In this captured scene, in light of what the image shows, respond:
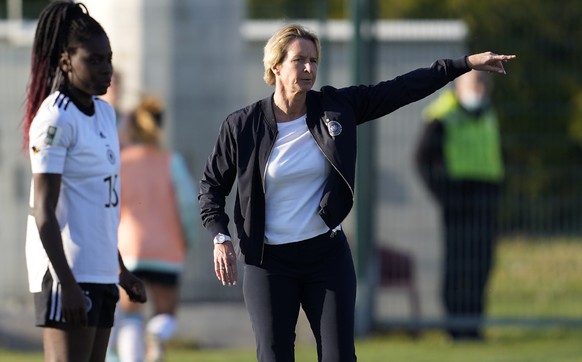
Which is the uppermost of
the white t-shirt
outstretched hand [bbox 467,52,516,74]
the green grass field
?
outstretched hand [bbox 467,52,516,74]

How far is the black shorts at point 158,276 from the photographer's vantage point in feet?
28.8

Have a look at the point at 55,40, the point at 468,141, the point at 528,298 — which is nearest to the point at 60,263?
the point at 55,40

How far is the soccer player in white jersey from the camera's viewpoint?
5281mm

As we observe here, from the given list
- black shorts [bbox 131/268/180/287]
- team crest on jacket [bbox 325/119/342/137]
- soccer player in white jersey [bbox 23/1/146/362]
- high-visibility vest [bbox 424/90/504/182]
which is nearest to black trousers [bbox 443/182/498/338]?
high-visibility vest [bbox 424/90/504/182]

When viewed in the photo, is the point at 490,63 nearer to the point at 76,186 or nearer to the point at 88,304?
the point at 76,186

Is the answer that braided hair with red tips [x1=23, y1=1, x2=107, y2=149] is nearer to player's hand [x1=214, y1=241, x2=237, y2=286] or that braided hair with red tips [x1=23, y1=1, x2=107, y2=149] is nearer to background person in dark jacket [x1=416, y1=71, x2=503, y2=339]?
player's hand [x1=214, y1=241, x2=237, y2=286]

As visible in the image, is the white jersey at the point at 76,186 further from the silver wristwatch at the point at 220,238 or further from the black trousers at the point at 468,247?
the black trousers at the point at 468,247

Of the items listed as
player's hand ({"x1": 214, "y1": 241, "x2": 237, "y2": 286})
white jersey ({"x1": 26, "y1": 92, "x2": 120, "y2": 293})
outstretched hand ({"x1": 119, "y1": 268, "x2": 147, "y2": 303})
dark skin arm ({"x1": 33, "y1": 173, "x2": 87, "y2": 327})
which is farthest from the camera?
outstretched hand ({"x1": 119, "y1": 268, "x2": 147, "y2": 303})

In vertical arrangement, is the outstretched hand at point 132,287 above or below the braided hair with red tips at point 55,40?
below

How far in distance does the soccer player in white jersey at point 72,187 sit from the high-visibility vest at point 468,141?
5.88m

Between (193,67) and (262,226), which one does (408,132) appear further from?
(262,226)

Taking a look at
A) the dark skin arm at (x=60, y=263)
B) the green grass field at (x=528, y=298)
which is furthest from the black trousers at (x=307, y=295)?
the green grass field at (x=528, y=298)

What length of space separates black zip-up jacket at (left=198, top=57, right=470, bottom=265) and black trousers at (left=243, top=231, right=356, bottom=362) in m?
0.09

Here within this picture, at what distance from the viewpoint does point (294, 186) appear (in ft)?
19.0
